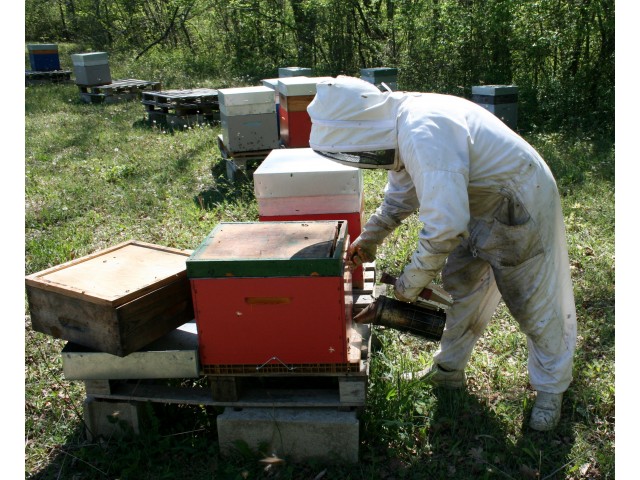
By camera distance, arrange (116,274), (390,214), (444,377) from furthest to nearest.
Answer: (444,377), (390,214), (116,274)

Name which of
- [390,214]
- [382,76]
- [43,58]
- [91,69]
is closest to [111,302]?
[390,214]

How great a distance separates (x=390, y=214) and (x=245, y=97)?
400 cm

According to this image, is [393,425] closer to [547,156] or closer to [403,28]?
[547,156]

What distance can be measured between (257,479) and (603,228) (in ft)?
12.6

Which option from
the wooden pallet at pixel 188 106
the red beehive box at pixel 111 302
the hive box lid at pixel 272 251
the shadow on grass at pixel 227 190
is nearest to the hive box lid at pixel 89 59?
the wooden pallet at pixel 188 106

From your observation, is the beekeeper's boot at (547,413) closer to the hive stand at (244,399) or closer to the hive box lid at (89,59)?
the hive stand at (244,399)

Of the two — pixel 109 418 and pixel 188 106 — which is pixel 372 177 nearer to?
pixel 188 106

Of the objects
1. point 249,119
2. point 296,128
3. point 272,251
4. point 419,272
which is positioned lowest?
point 419,272

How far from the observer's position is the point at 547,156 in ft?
24.4

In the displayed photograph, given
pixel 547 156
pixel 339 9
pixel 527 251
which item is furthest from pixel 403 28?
pixel 527 251

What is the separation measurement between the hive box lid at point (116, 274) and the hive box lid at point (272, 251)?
25cm

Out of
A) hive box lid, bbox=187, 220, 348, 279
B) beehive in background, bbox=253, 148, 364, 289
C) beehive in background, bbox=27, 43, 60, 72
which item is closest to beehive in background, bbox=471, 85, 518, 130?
beehive in background, bbox=253, 148, 364, 289

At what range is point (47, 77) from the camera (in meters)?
15.3

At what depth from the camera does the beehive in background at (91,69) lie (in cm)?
1252
